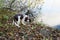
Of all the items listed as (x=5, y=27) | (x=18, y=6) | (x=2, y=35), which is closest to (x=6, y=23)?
(x=5, y=27)

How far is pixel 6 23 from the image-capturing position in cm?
696

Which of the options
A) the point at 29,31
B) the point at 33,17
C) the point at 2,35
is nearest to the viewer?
the point at 2,35

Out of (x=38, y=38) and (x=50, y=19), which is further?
(x=50, y=19)

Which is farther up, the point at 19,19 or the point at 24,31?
the point at 19,19

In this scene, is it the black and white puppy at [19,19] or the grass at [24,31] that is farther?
the black and white puppy at [19,19]

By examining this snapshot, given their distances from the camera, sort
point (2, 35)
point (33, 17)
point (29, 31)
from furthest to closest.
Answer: point (33, 17) → point (29, 31) → point (2, 35)

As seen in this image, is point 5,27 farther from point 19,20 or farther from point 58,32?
point 58,32

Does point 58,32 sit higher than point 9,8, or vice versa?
point 9,8

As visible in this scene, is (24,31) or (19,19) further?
(19,19)

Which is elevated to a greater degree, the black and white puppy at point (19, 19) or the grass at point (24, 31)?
the black and white puppy at point (19, 19)

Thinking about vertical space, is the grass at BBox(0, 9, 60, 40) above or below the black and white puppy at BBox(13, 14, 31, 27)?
below

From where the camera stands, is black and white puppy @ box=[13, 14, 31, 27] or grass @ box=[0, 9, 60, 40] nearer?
grass @ box=[0, 9, 60, 40]

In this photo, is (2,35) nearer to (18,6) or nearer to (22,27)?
(22,27)

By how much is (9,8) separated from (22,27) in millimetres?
1325
